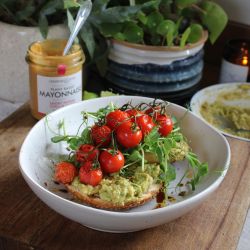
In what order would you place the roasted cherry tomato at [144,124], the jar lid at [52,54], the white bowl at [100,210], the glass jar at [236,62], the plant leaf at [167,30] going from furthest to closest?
the glass jar at [236,62]
the plant leaf at [167,30]
the jar lid at [52,54]
the roasted cherry tomato at [144,124]
the white bowl at [100,210]

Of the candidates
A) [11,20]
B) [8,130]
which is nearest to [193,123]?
[8,130]

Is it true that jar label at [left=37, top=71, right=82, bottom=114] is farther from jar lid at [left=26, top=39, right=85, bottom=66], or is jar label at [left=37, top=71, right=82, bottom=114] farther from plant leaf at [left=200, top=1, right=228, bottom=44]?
plant leaf at [left=200, top=1, right=228, bottom=44]

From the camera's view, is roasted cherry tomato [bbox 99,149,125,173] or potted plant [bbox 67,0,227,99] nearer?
roasted cherry tomato [bbox 99,149,125,173]

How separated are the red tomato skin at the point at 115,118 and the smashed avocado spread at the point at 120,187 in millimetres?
66

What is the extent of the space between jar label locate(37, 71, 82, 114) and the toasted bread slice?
0.76 feet

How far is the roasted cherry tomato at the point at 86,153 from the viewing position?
59 cm

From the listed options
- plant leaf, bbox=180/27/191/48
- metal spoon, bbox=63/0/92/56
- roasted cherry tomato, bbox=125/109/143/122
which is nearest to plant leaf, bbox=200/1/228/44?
plant leaf, bbox=180/27/191/48

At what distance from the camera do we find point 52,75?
2.54 feet

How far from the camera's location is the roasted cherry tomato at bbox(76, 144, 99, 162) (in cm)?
59

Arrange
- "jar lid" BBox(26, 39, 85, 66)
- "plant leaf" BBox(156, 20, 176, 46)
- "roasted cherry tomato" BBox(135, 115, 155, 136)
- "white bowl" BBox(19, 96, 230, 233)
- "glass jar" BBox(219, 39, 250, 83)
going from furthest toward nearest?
"glass jar" BBox(219, 39, 250, 83), "plant leaf" BBox(156, 20, 176, 46), "jar lid" BBox(26, 39, 85, 66), "roasted cherry tomato" BBox(135, 115, 155, 136), "white bowl" BBox(19, 96, 230, 233)

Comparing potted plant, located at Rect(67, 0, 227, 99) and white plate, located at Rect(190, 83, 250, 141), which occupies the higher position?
potted plant, located at Rect(67, 0, 227, 99)

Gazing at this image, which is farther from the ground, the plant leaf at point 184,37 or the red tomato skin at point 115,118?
the plant leaf at point 184,37

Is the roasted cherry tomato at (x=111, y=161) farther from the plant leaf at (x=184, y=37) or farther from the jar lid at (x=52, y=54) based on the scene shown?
the plant leaf at (x=184, y=37)

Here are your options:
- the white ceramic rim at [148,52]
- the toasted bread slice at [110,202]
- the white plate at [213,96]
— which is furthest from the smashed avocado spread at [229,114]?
the toasted bread slice at [110,202]
